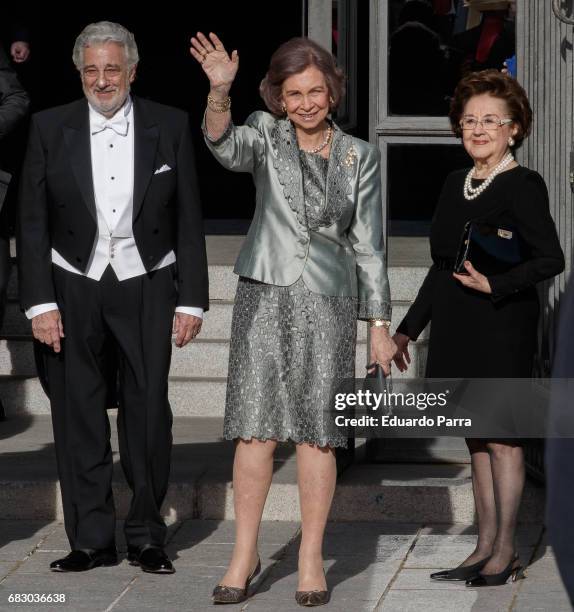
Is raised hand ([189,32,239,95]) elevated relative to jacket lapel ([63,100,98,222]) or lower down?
elevated

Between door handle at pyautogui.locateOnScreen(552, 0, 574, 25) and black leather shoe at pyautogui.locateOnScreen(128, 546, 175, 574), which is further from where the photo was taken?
door handle at pyautogui.locateOnScreen(552, 0, 574, 25)

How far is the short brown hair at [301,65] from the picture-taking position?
4227 millimetres

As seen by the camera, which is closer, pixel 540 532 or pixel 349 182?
pixel 349 182

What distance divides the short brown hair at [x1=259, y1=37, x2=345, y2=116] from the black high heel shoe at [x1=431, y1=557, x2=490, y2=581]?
152 cm

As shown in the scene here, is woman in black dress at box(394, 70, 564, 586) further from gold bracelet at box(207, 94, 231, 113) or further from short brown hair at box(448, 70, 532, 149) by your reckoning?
gold bracelet at box(207, 94, 231, 113)

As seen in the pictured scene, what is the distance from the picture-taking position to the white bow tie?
15.2ft

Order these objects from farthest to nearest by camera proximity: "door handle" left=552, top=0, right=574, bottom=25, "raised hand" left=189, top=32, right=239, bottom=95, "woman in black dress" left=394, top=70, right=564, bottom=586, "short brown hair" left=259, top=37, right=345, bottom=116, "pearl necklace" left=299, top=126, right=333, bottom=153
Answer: "door handle" left=552, top=0, right=574, bottom=25 < "woman in black dress" left=394, top=70, right=564, bottom=586 < "pearl necklace" left=299, top=126, right=333, bottom=153 < "short brown hair" left=259, top=37, right=345, bottom=116 < "raised hand" left=189, top=32, right=239, bottom=95

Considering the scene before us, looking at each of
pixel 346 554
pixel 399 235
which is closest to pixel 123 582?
pixel 346 554

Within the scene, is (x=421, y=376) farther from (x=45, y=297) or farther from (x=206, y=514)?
(x=45, y=297)

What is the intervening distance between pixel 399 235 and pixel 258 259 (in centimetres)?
174

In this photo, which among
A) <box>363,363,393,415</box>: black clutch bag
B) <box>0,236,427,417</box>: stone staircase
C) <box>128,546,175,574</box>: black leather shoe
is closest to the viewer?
<box>128,546,175,574</box>: black leather shoe

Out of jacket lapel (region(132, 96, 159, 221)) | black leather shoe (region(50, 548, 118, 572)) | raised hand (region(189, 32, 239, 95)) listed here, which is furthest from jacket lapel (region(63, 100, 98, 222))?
black leather shoe (region(50, 548, 118, 572))

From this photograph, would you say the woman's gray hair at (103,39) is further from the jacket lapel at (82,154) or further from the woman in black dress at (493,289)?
the woman in black dress at (493,289)

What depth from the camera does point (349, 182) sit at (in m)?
4.32
